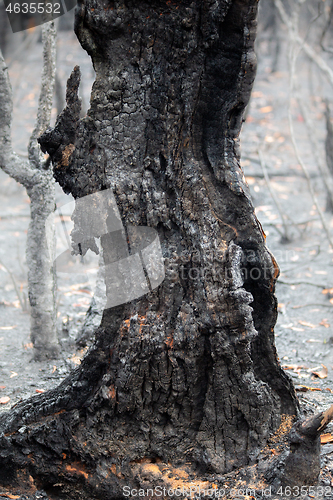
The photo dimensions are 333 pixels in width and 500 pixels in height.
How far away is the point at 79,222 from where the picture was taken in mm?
2096

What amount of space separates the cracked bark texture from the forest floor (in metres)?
0.61

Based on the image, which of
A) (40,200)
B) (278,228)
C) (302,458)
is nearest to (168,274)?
(302,458)

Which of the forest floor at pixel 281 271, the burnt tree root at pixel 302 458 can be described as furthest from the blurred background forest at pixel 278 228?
the burnt tree root at pixel 302 458

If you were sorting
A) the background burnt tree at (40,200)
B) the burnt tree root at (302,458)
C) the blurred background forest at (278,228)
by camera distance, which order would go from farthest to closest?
the blurred background forest at (278,228) → the background burnt tree at (40,200) → the burnt tree root at (302,458)

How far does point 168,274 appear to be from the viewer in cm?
201

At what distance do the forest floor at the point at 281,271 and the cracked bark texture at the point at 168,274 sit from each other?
0.61 metres

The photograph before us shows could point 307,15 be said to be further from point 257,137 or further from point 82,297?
point 82,297

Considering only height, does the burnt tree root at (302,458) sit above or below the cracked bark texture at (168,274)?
below

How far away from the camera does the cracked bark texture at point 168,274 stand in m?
1.90

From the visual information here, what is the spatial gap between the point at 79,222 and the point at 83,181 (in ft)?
0.66

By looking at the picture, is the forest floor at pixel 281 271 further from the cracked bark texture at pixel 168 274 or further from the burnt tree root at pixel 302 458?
the cracked bark texture at pixel 168 274

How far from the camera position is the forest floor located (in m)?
3.19

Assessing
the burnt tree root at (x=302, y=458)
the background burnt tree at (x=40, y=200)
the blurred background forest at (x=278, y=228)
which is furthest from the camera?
the blurred background forest at (x=278, y=228)

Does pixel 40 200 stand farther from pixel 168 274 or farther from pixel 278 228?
pixel 278 228
